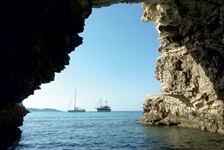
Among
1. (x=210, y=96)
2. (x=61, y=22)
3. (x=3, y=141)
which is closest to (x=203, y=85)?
(x=210, y=96)

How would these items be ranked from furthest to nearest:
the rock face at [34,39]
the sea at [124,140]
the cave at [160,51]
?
the sea at [124,140]
the cave at [160,51]
the rock face at [34,39]

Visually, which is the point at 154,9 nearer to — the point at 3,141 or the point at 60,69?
the point at 60,69

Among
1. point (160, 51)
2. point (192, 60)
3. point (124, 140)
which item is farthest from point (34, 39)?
point (160, 51)

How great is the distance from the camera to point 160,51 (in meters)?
49.1

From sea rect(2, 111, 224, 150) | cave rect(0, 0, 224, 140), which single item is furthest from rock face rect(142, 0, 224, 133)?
sea rect(2, 111, 224, 150)

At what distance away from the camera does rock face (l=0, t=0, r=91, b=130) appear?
20906 millimetres

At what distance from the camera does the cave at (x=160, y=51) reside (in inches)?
871

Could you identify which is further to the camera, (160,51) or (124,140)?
(160,51)

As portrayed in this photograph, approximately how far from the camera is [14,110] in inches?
1638

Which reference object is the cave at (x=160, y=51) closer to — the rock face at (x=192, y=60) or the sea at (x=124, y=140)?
the rock face at (x=192, y=60)

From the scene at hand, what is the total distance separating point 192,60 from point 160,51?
8.58m

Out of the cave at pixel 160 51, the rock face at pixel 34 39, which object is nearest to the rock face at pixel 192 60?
the cave at pixel 160 51

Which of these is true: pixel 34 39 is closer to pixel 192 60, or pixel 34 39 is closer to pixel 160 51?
pixel 192 60

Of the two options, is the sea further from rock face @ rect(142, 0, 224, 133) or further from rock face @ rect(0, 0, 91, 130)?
rock face @ rect(0, 0, 91, 130)
